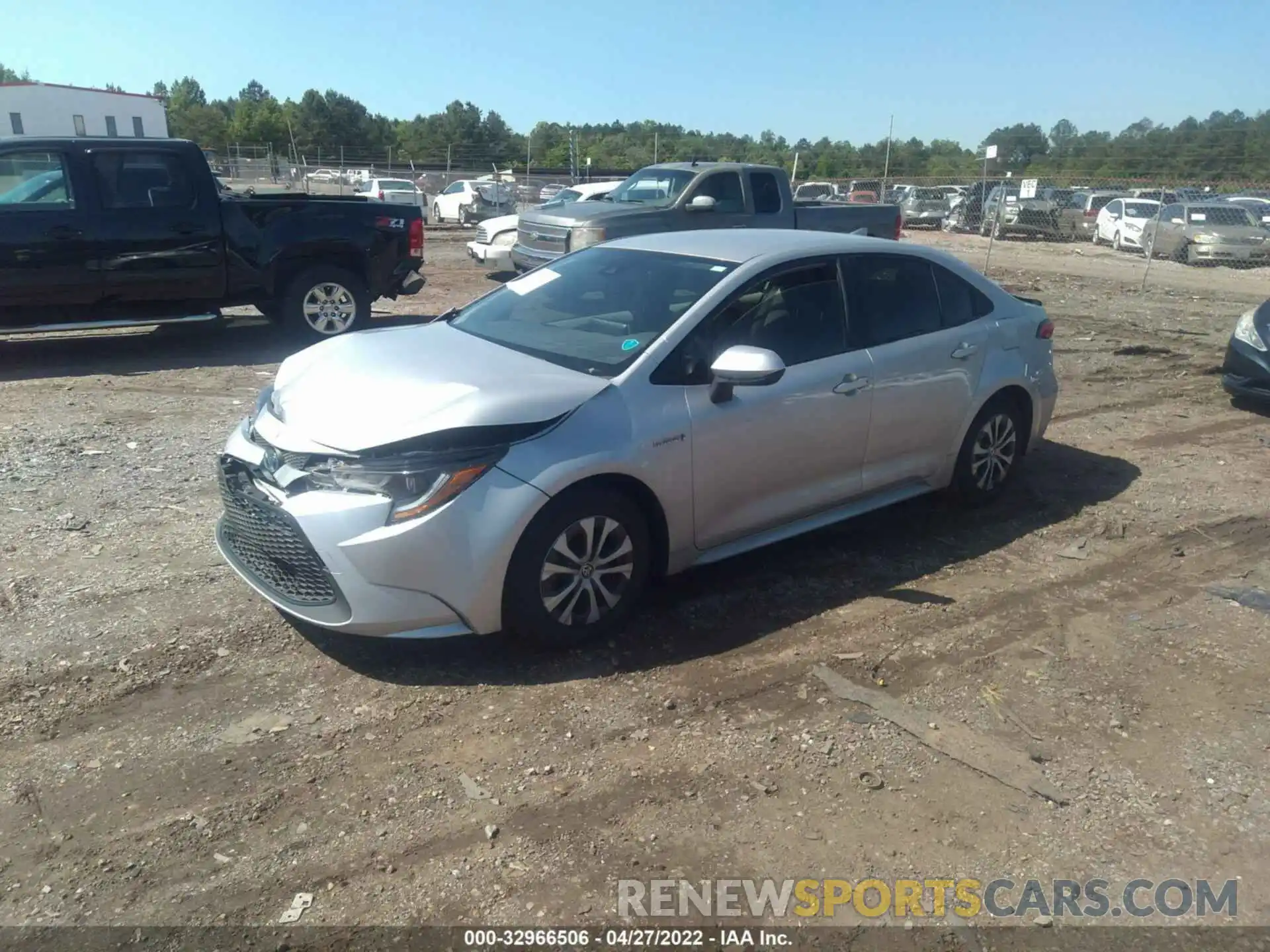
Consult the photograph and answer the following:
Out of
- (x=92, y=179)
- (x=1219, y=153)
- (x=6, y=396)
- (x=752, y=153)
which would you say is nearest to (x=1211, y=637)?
(x=6, y=396)

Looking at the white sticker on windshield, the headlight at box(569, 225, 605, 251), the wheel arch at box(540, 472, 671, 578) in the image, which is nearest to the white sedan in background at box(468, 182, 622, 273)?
the headlight at box(569, 225, 605, 251)

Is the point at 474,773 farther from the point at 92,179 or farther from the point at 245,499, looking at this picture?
the point at 92,179

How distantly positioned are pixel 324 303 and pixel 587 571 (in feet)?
24.6

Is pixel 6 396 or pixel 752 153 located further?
pixel 752 153

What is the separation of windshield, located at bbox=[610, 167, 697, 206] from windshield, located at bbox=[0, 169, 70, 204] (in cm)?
750

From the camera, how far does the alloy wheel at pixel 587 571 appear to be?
4.02 m

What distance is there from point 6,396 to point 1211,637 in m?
8.67

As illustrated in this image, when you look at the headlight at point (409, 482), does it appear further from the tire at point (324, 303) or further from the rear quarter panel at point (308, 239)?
the tire at point (324, 303)

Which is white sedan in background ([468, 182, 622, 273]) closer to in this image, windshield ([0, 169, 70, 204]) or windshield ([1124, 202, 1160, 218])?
windshield ([0, 169, 70, 204])

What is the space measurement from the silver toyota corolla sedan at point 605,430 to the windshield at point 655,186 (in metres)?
8.78

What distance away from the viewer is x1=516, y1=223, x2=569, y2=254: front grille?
43.3 feet

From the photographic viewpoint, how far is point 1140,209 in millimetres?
26922

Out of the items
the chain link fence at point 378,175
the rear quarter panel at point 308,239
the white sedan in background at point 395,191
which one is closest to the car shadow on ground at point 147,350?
the rear quarter panel at point 308,239

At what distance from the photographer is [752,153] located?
5325 cm
